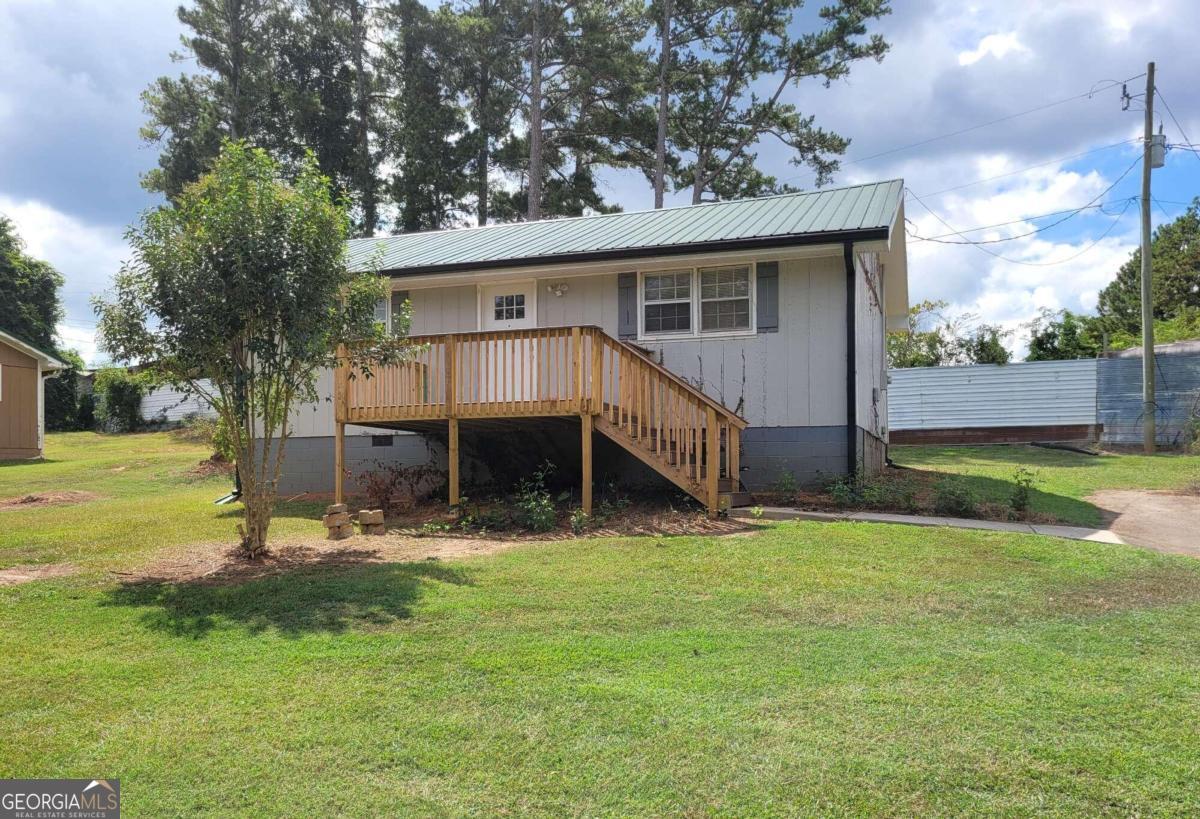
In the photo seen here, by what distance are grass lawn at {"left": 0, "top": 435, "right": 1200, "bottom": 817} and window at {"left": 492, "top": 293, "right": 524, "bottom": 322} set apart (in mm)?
5943

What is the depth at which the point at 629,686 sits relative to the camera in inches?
158

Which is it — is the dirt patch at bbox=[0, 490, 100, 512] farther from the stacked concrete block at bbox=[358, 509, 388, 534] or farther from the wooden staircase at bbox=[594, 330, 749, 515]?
the wooden staircase at bbox=[594, 330, 749, 515]

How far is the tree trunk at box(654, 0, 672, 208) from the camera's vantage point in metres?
24.4

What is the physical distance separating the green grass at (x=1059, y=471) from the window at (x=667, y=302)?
4.43m

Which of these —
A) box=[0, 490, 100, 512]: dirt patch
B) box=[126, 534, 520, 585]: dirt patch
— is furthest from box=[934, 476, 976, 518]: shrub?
box=[0, 490, 100, 512]: dirt patch

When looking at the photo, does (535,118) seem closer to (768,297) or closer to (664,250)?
(664,250)

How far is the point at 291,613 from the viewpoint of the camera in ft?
17.6

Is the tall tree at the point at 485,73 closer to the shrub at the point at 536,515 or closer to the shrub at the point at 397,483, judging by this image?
the shrub at the point at 397,483

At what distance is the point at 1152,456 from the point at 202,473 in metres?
19.4

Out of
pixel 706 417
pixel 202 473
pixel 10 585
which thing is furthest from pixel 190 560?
pixel 202 473

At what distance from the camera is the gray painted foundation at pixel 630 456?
1034 cm

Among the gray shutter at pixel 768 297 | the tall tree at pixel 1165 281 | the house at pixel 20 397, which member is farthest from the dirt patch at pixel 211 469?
the tall tree at pixel 1165 281

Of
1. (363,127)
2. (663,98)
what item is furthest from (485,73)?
(663,98)

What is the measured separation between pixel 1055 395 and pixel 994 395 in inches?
51.8
